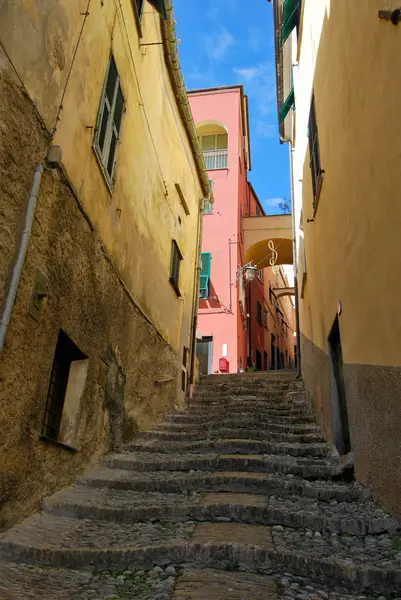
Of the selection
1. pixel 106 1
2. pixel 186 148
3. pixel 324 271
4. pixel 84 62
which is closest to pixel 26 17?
pixel 84 62

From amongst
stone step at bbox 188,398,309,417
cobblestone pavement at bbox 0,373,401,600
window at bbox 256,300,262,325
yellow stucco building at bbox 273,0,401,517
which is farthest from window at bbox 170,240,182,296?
window at bbox 256,300,262,325

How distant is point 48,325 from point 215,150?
15.9m

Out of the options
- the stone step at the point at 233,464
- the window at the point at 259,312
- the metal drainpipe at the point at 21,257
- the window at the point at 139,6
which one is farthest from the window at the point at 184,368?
the window at the point at 259,312

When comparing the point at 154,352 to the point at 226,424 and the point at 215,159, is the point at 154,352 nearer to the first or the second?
the point at 226,424

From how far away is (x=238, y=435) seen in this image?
6035 millimetres

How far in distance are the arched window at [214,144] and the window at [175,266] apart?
9.57 meters

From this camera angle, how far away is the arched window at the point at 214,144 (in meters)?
18.2

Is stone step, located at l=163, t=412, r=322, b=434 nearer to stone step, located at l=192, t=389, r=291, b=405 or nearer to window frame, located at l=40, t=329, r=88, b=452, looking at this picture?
stone step, located at l=192, t=389, r=291, b=405

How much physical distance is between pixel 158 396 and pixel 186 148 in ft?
18.2

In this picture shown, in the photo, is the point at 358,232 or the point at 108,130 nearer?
the point at 358,232

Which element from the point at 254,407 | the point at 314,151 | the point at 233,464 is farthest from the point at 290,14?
the point at 233,464

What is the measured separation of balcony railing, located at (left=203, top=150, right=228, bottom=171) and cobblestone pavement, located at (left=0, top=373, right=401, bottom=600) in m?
14.2

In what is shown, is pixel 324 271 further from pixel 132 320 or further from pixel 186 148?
pixel 186 148

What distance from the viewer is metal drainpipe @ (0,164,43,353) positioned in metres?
3.16
